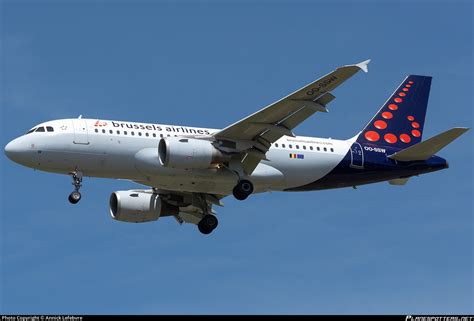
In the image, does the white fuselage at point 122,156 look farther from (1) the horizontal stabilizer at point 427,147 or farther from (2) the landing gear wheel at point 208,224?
(1) the horizontal stabilizer at point 427,147

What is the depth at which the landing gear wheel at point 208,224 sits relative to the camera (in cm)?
5503

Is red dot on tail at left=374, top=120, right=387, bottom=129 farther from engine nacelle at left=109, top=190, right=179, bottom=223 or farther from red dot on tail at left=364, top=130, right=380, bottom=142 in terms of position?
engine nacelle at left=109, top=190, right=179, bottom=223

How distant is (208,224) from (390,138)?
9666 millimetres

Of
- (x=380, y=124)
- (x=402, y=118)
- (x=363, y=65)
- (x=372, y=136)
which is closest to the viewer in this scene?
(x=363, y=65)

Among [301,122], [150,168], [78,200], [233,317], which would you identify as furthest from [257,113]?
[233,317]

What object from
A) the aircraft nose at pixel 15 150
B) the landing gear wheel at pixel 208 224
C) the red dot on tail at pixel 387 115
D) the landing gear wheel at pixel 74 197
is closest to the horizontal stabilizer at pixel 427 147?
the red dot on tail at pixel 387 115

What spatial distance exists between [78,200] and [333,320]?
17.0 metres

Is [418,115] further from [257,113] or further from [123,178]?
[123,178]

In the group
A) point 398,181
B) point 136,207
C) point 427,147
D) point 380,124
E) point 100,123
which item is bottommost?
point 136,207

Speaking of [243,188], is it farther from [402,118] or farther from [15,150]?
[402,118]

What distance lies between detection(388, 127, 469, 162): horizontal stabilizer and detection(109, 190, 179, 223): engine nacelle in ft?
36.3

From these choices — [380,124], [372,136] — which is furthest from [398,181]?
[380,124]

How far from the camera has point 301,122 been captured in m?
50.5

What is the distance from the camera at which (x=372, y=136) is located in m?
56.3
